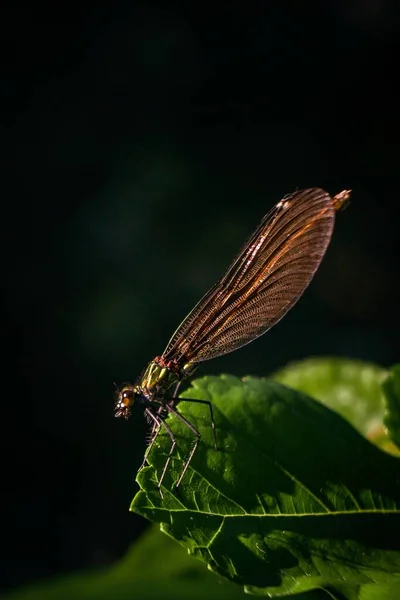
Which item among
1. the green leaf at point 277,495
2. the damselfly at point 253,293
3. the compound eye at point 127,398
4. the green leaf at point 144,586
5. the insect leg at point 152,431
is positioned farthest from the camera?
the compound eye at point 127,398

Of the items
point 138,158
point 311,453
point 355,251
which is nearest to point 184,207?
point 138,158

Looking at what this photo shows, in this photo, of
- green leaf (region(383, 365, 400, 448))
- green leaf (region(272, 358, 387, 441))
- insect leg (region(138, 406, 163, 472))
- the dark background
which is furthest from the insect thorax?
the dark background

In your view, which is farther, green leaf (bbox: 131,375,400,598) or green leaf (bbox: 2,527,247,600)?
green leaf (bbox: 131,375,400,598)

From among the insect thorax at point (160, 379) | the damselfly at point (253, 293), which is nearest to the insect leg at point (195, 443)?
the damselfly at point (253, 293)

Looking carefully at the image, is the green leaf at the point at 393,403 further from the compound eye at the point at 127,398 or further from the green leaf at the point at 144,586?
the compound eye at the point at 127,398

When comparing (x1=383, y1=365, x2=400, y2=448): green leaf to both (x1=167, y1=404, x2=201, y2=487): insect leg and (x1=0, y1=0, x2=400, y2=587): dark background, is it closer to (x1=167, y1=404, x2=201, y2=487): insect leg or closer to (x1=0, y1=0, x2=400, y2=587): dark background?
(x1=167, y1=404, x2=201, y2=487): insect leg

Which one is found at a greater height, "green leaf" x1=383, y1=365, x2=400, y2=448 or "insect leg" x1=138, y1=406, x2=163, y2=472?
"insect leg" x1=138, y1=406, x2=163, y2=472

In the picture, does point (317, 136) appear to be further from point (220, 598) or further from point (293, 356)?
point (220, 598)

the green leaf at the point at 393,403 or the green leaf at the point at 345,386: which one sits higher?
the green leaf at the point at 393,403
